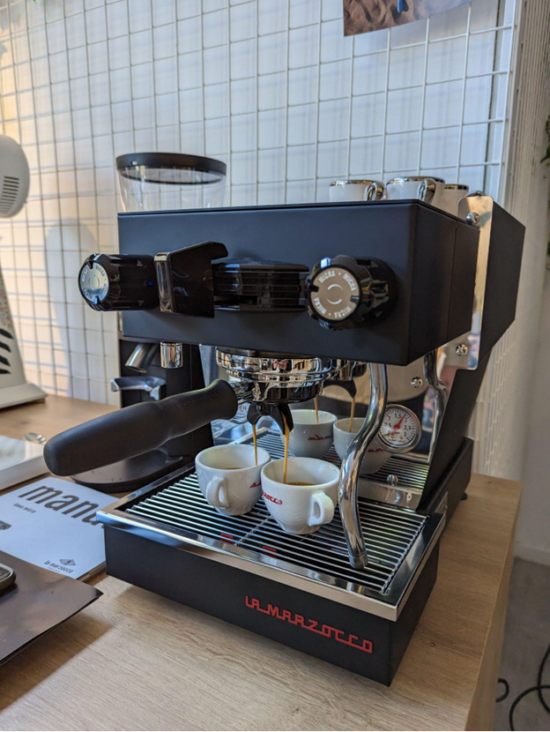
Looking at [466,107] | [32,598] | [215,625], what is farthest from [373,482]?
[466,107]

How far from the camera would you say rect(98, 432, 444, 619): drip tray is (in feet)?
1.31

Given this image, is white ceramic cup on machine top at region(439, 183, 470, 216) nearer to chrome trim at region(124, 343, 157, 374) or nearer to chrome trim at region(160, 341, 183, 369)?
chrome trim at region(160, 341, 183, 369)

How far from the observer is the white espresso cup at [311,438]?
0.58 metres

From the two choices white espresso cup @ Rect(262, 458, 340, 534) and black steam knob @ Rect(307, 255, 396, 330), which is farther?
white espresso cup @ Rect(262, 458, 340, 534)

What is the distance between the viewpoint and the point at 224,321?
1.29 feet

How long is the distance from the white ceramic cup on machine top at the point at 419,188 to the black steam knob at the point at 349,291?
0.20 meters

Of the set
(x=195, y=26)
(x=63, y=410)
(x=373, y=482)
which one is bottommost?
(x=63, y=410)

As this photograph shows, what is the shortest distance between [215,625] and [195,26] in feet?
3.14

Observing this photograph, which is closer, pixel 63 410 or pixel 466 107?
pixel 466 107

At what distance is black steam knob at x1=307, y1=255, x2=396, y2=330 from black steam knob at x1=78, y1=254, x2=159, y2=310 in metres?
0.14

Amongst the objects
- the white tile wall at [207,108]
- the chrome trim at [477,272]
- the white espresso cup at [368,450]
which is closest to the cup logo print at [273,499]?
the white espresso cup at [368,450]

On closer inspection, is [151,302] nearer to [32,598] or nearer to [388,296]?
[388,296]

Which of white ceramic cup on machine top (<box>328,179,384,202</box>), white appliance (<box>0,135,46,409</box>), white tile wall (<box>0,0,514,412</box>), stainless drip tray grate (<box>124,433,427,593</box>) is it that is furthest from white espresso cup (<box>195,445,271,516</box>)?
white appliance (<box>0,135,46,409</box>)

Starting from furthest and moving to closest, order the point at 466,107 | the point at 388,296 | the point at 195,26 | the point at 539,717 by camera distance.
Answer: the point at 539,717 < the point at 195,26 < the point at 466,107 < the point at 388,296
